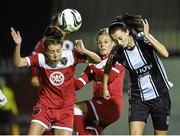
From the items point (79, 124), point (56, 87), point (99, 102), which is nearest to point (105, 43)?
point (99, 102)

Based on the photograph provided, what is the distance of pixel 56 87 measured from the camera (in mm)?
7855

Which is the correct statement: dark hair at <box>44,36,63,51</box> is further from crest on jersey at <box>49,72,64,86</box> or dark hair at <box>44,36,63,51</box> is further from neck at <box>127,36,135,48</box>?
neck at <box>127,36,135,48</box>

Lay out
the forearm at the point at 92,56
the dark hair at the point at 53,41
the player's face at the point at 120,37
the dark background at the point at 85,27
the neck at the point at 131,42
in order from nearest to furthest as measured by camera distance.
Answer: the player's face at the point at 120,37 < the neck at the point at 131,42 < the dark hair at the point at 53,41 < the forearm at the point at 92,56 < the dark background at the point at 85,27

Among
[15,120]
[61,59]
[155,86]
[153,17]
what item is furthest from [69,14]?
[15,120]

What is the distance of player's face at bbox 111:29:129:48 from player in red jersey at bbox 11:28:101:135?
40 centimetres

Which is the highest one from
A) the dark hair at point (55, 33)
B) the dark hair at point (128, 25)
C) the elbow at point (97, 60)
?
the dark hair at point (128, 25)

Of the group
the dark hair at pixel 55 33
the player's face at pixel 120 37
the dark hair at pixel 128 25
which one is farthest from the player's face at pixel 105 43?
the player's face at pixel 120 37

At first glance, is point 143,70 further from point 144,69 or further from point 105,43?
point 105,43

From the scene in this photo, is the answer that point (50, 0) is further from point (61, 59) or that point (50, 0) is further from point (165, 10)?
point (61, 59)

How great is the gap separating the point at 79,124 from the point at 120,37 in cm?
135

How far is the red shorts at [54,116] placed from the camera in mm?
7852

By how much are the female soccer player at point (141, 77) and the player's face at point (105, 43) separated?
0.41m

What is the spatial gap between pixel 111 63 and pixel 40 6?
5048 mm

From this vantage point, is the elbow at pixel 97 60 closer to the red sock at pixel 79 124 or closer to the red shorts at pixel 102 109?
the red shorts at pixel 102 109
